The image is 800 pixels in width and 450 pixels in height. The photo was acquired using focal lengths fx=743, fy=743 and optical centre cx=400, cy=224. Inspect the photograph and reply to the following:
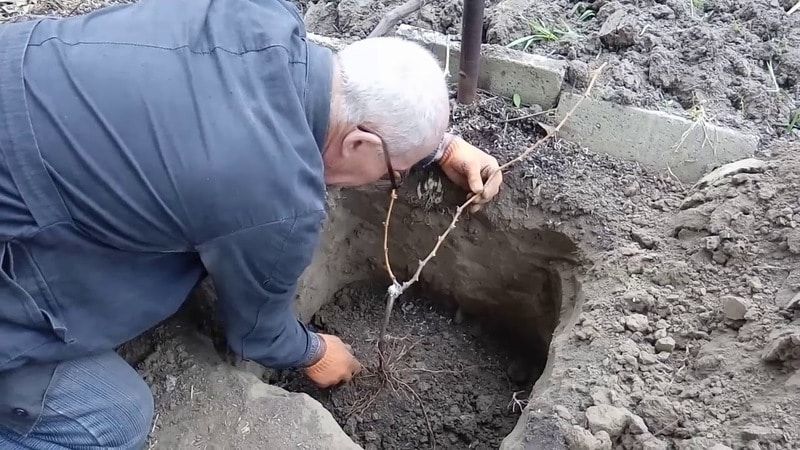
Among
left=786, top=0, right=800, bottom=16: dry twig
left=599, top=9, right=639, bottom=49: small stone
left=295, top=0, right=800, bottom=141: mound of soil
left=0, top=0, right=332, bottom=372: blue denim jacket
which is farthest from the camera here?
left=786, top=0, right=800, bottom=16: dry twig

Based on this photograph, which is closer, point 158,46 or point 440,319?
point 158,46

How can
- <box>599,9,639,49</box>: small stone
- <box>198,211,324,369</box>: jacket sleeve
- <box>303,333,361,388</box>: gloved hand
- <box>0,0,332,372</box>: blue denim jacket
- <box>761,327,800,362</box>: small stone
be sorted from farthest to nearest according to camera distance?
<box>599,9,639,49</box>: small stone → <box>303,333,361,388</box>: gloved hand → <box>761,327,800,362</box>: small stone → <box>198,211,324,369</box>: jacket sleeve → <box>0,0,332,372</box>: blue denim jacket

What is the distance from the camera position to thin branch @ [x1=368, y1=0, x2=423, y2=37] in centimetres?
283

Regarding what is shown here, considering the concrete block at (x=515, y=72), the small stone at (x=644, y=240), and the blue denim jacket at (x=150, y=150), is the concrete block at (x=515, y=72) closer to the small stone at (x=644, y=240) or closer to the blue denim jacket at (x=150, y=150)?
the small stone at (x=644, y=240)

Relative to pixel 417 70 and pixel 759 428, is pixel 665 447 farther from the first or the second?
pixel 417 70

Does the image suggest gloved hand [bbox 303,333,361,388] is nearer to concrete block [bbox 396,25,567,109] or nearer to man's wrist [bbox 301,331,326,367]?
man's wrist [bbox 301,331,326,367]

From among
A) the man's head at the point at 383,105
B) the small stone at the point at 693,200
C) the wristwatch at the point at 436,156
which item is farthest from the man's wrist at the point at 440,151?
the small stone at the point at 693,200

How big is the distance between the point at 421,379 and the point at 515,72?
3.89 ft

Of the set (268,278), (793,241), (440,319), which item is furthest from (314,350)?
(793,241)

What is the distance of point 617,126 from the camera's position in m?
2.61

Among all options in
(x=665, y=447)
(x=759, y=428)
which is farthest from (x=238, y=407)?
(x=759, y=428)

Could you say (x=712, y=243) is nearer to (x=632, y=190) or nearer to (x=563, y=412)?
(x=632, y=190)

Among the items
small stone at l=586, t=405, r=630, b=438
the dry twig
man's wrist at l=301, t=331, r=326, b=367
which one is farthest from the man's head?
the dry twig

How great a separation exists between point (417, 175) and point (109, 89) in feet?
4.03
